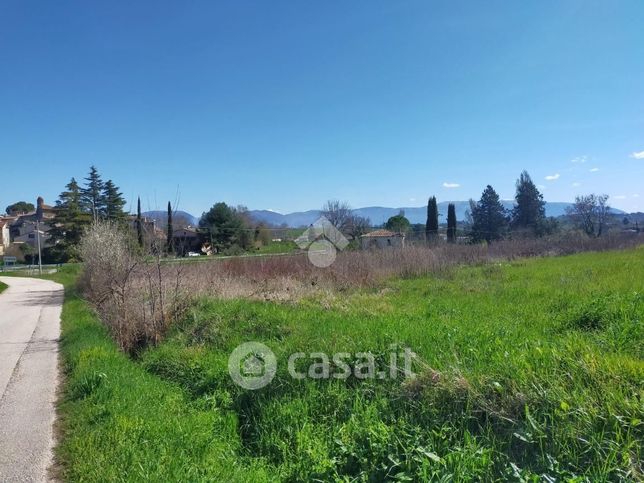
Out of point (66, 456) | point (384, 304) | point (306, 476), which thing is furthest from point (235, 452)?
point (384, 304)

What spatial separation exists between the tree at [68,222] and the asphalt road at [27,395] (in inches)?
1412

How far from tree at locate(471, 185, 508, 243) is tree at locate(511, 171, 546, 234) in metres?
1.97

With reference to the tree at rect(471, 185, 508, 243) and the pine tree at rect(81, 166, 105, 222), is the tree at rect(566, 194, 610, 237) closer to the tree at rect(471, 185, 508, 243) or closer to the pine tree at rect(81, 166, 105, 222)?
the tree at rect(471, 185, 508, 243)

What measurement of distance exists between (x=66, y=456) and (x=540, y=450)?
4.22 metres

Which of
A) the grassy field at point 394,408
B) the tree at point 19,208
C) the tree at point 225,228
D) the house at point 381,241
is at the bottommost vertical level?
the grassy field at point 394,408

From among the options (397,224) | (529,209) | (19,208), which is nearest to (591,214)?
(529,209)

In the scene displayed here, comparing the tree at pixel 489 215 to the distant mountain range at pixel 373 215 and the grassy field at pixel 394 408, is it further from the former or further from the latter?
the grassy field at pixel 394 408

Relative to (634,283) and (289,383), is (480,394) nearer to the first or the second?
(289,383)

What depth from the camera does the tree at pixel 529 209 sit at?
177ft

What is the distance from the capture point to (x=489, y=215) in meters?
54.6

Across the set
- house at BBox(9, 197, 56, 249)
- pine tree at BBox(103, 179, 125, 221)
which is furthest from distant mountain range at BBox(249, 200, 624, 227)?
house at BBox(9, 197, 56, 249)

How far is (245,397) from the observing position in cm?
556

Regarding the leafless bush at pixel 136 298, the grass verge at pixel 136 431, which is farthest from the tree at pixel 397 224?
the grass verge at pixel 136 431

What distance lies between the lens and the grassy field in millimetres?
3059
